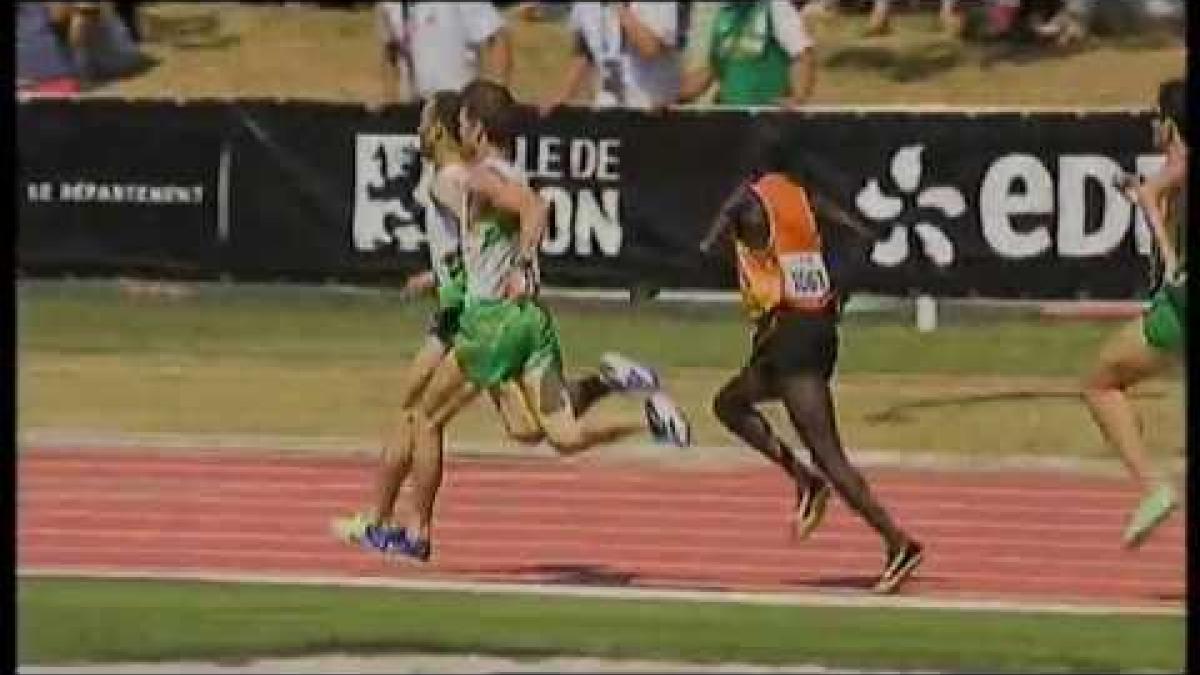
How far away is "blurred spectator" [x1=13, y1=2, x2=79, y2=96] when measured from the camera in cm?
1805

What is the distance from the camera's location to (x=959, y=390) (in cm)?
1329

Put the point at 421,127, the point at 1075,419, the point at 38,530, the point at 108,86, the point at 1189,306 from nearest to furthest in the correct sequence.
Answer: the point at 1189,306
the point at 421,127
the point at 1075,419
the point at 38,530
the point at 108,86

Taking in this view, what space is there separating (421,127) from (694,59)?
311 cm

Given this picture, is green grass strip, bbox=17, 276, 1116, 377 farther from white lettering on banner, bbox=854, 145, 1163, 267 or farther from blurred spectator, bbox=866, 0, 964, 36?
blurred spectator, bbox=866, 0, 964, 36

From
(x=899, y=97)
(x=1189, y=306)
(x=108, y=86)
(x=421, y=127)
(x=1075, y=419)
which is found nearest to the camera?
(x=1189, y=306)

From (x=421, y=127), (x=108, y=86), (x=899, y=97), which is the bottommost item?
(x=108, y=86)

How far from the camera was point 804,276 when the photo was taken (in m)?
9.78

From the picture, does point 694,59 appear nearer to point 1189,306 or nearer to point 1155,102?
point 1155,102

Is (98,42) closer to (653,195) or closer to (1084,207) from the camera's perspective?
(653,195)

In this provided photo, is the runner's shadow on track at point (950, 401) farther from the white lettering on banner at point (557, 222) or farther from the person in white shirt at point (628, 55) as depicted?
the person in white shirt at point (628, 55)

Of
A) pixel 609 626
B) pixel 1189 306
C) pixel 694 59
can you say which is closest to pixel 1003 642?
pixel 609 626

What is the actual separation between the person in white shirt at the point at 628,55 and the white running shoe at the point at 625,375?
2171mm

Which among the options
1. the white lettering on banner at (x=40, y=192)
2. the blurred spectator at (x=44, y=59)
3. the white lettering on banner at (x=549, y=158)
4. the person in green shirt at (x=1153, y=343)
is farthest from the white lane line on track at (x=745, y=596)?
the blurred spectator at (x=44, y=59)

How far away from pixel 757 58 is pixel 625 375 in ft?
A: 8.10
